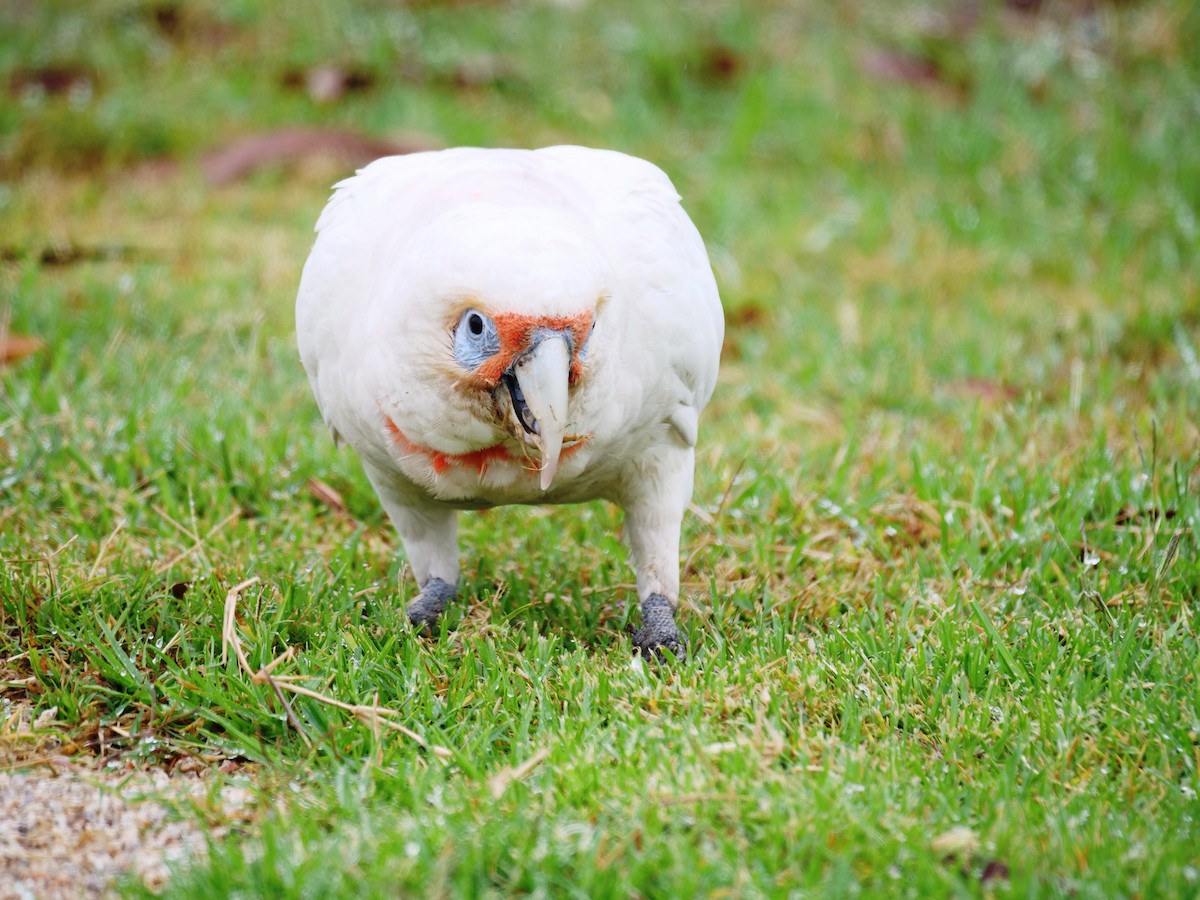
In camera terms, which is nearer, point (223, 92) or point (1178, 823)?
point (1178, 823)

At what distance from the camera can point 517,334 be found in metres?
1.92

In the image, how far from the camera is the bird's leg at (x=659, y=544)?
2.55 m

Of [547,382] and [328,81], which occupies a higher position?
[328,81]

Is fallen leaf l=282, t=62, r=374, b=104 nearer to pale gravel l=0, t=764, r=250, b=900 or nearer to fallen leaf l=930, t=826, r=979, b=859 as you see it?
pale gravel l=0, t=764, r=250, b=900

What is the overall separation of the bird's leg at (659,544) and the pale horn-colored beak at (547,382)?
2.02ft

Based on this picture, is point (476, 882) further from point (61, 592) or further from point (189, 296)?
point (189, 296)

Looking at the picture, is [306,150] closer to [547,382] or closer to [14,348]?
[14,348]

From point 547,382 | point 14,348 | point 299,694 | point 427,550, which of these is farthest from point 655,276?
point 14,348

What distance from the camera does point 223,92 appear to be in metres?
5.86

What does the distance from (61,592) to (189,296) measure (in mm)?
1965

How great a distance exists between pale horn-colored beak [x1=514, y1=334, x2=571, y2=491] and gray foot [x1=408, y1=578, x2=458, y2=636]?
82 cm

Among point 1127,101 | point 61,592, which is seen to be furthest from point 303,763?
point 1127,101

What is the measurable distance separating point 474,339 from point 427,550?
871 mm

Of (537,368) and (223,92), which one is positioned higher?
(223,92)
